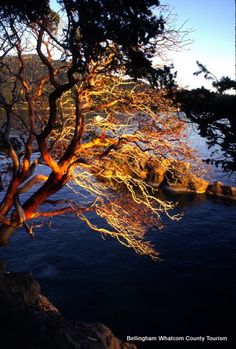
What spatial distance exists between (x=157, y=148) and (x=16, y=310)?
7518 mm

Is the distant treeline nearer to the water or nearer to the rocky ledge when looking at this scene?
the rocky ledge

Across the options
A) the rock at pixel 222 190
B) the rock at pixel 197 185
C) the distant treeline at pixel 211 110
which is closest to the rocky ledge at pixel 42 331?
the distant treeline at pixel 211 110

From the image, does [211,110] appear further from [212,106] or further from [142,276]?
[142,276]

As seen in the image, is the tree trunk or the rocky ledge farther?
the tree trunk

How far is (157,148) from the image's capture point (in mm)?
12555

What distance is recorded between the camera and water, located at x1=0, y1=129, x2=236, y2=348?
52.2 feet

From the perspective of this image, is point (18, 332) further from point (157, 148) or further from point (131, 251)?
point (131, 251)

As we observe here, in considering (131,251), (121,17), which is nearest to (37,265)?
(131,251)

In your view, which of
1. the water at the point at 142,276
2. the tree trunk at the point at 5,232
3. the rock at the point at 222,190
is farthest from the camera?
the rock at the point at 222,190

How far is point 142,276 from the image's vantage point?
20125 millimetres

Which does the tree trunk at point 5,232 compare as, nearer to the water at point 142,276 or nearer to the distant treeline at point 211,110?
the water at point 142,276

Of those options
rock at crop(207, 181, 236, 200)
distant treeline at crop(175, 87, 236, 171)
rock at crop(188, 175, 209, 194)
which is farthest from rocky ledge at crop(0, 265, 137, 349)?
rock at crop(188, 175, 209, 194)

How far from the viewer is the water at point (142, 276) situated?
1591cm

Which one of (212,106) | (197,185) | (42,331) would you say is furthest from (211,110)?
(197,185)
